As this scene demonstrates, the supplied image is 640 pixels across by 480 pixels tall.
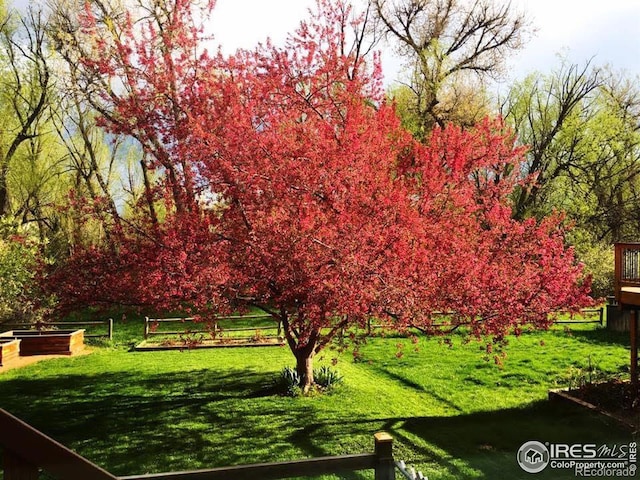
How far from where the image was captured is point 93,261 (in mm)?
3986

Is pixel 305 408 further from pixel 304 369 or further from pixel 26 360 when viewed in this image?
pixel 26 360

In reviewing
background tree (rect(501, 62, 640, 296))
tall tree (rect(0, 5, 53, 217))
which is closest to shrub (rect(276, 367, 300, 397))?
tall tree (rect(0, 5, 53, 217))

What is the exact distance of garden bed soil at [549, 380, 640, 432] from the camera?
4.08m

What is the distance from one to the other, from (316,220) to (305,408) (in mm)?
1698

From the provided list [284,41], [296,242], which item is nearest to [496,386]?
[296,242]

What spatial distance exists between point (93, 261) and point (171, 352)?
3.69 m

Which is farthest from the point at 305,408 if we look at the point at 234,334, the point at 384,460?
the point at 234,334

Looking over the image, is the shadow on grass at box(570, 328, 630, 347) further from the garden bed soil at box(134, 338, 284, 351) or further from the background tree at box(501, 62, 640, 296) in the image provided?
the garden bed soil at box(134, 338, 284, 351)

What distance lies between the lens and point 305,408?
4.40 metres

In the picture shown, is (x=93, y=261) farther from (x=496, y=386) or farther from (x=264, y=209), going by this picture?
(x=496, y=386)

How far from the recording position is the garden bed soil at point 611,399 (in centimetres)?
408

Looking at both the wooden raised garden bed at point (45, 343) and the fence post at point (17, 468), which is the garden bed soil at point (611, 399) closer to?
the fence post at point (17, 468)

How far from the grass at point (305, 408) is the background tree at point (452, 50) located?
544 centimetres

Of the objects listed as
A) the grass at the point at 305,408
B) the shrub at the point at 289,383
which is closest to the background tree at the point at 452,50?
the grass at the point at 305,408
